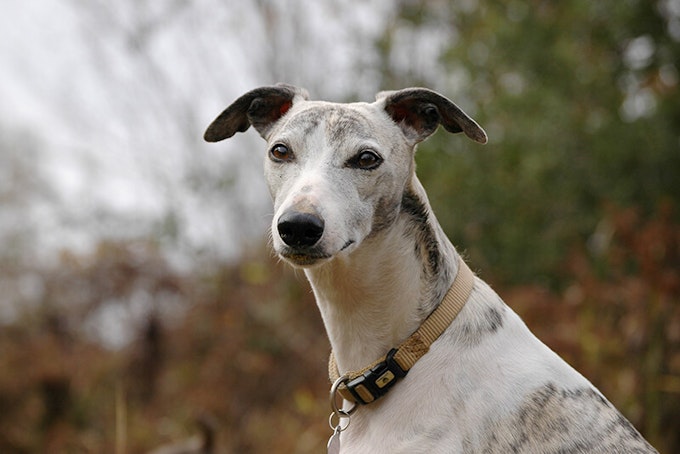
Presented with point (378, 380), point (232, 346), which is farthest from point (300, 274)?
point (378, 380)

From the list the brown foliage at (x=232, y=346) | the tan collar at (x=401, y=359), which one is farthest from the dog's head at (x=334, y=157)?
the brown foliage at (x=232, y=346)

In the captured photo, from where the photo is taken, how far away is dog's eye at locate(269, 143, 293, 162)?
10.7 ft

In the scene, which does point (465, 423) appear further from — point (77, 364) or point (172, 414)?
point (77, 364)

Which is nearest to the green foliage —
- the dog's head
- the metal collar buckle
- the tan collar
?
the dog's head

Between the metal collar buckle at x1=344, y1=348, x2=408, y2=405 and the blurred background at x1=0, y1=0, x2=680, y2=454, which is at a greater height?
the metal collar buckle at x1=344, y1=348, x2=408, y2=405

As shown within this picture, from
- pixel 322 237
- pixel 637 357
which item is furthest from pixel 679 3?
pixel 322 237

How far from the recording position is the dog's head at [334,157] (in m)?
2.88

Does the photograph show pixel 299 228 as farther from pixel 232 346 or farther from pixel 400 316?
pixel 232 346

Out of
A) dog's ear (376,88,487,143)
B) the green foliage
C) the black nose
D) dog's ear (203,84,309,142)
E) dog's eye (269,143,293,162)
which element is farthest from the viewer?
the green foliage

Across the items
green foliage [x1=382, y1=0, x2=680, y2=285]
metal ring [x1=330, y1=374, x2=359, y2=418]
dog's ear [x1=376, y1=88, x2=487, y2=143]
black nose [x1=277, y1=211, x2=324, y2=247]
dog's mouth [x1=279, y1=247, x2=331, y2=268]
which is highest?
black nose [x1=277, y1=211, x2=324, y2=247]

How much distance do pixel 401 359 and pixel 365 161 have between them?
0.78m

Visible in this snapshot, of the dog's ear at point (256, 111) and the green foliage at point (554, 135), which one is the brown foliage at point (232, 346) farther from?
the dog's ear at point (256, 111)

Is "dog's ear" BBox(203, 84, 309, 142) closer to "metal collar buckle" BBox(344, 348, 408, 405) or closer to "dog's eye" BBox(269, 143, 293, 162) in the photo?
"dog's eye" BBox(269, 143, 293, 162)

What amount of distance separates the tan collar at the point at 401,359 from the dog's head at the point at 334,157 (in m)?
0.39
